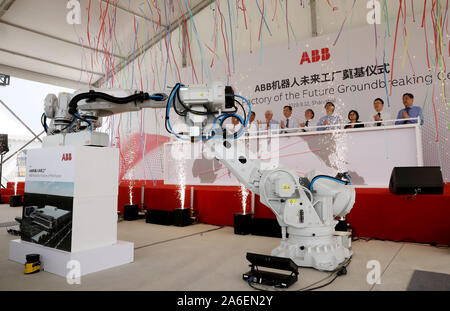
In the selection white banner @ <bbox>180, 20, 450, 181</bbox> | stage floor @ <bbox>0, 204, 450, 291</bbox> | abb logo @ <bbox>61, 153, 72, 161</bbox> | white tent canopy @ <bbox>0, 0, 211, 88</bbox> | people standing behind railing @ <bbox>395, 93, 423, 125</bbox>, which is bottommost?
stage floor @ <bbox>0, 204, 450, 291</bbox>

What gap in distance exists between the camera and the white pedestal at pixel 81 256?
1.86 metres

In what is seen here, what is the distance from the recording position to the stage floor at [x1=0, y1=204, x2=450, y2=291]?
168cm

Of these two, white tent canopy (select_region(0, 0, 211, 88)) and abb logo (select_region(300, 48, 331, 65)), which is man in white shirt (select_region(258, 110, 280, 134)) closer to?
abb logo (select_region(300, 48, 331, 65))

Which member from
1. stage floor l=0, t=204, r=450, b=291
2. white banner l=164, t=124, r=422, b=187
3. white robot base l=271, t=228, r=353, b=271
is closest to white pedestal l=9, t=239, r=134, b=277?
stage floor l=0, t=204, r=450, b=291

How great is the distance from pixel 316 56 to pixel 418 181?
352cm

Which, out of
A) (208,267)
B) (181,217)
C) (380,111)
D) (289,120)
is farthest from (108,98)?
(380,111)

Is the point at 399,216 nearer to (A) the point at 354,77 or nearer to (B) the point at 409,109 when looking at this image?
(B) the point at 409,109

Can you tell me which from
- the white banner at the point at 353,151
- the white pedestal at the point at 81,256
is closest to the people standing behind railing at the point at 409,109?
the white banner at the point at 353,151

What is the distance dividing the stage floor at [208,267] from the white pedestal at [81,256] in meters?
0.05

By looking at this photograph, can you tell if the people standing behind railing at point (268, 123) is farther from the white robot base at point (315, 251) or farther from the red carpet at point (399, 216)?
the white robot base at point (315, 251)

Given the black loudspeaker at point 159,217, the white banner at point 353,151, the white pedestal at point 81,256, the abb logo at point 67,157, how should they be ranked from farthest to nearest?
the black loudspeaker at point 159,217 < the white banner at point 353,151 < the abb logo at point 67,157 < the white pedestal at point 81,256

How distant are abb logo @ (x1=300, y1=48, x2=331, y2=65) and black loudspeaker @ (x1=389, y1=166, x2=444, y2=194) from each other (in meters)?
3.30
